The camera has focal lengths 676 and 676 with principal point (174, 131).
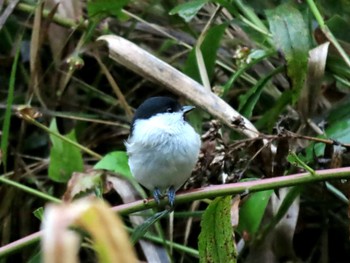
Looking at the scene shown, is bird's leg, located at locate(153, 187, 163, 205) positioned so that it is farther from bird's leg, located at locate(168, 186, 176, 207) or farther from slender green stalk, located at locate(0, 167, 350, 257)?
slender green stalk, located at locate(0, 167, 350, 257)

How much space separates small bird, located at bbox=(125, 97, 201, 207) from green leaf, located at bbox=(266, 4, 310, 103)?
0.34 m

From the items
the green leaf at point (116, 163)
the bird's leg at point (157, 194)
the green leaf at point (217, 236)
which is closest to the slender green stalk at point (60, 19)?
the green leaf at point (116, 163)

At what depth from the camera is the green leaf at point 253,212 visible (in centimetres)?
192

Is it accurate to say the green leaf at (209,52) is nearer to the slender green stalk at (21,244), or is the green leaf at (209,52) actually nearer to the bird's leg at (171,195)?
the bird's leg at (171,195)

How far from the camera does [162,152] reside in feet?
5.79

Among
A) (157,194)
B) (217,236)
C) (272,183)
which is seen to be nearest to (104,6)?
(157,194)

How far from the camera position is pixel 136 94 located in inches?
105

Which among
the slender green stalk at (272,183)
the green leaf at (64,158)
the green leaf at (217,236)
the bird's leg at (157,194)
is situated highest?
the slender green stalk at (272,183)

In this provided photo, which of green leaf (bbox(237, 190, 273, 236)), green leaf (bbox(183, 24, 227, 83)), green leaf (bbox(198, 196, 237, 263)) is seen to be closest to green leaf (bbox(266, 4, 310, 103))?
green leaf (bbox(183, 24, 227, 83))

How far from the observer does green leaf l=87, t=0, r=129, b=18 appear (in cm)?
219

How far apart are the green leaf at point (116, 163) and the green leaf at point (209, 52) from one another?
1.19 feet

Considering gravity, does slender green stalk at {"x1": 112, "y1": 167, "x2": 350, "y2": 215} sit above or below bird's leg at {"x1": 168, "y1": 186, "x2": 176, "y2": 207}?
above

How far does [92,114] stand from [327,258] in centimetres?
101

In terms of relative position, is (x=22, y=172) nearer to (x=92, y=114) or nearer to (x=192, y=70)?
(x=92, y=114)
